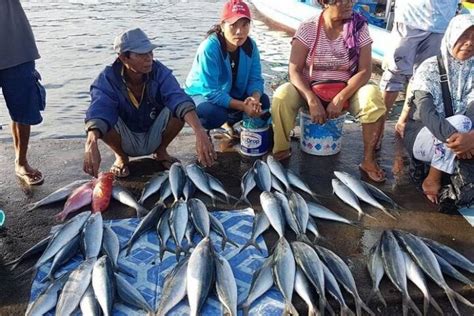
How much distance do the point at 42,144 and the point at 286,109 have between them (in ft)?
9.21

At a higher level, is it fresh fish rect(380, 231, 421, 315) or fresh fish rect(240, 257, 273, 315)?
fresh fish rect(380, 231, 421, 315)

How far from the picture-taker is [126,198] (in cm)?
364

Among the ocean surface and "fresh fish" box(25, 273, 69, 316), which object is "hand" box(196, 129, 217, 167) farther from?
the ocean surface

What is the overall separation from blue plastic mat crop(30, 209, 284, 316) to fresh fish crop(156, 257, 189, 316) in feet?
0.16

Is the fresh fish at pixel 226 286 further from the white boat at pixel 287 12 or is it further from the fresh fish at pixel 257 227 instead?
the white boat at pixel 287 12

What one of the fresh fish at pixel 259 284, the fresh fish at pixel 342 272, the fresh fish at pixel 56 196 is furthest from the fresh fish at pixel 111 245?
the fresh fish at pixel 342 272

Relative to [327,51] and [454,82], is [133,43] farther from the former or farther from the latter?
[454,82]

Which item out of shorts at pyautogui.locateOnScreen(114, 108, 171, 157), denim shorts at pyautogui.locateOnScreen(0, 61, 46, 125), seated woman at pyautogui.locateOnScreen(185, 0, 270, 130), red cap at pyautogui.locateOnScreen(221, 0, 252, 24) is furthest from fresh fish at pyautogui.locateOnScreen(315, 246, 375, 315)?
denim shorts at pyautogui.locateOnScreen(0, 61, 46, 125)

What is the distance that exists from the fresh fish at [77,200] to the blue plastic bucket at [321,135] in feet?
7.27

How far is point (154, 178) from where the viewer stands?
390cm

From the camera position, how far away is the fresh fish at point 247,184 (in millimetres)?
3758

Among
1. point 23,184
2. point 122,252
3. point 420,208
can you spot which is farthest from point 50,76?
point 420,208

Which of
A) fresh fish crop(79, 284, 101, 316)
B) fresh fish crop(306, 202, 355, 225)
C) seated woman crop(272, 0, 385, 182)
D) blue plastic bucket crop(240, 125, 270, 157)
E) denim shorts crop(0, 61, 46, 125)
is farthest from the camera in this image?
blue plastic bucket crop(240, 125, 270, 157)

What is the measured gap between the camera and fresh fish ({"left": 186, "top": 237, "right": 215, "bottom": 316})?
2502 millimetres
